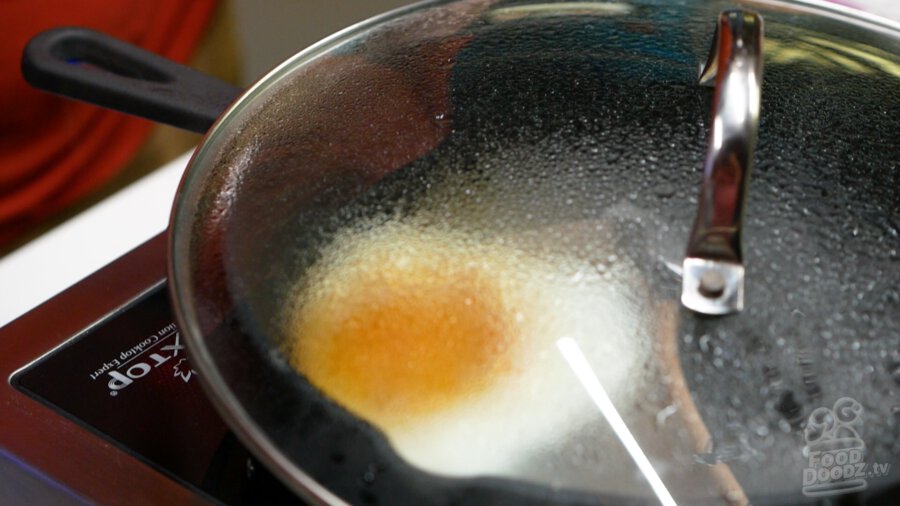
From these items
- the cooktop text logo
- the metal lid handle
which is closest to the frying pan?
the metal lid handle

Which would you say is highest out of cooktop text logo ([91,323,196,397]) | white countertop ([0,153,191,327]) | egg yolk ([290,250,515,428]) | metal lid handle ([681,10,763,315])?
metal lid handle ([681,10,763,315])

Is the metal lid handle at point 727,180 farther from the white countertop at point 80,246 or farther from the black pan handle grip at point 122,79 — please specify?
the white countertop at point 80,246

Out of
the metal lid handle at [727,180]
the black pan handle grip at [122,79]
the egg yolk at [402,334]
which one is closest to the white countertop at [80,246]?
the black pan handle grip at [122,79]

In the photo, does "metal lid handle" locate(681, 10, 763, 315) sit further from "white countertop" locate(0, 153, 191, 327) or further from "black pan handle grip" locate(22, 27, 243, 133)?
"white countertop" locate(0, 153, 191, 327)

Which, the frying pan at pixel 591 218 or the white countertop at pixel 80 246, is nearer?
the frying pan at pixel 591 218

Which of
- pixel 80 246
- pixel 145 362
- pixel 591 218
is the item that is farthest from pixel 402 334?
pixel 80 246

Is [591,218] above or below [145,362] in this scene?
above

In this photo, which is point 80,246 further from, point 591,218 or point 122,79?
point 591,218
